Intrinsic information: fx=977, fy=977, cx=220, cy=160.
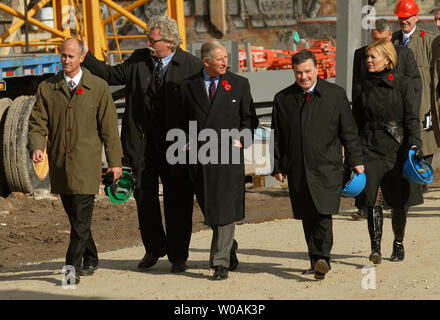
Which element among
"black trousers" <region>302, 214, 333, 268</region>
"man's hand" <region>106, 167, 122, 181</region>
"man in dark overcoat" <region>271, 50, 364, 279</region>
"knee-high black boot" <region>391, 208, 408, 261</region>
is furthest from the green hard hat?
"knee-high black boot" <region>391, 208, 408, 261</region>

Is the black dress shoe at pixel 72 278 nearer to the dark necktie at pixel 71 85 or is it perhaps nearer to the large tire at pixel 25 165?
the dark necktie at pixel 71 85

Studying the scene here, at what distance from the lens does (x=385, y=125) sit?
696 centimetres

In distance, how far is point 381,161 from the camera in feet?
23.1

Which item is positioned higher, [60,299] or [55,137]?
[55,137]

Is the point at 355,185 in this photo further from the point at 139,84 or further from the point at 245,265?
the point at 139,84

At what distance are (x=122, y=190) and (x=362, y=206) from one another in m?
1.75

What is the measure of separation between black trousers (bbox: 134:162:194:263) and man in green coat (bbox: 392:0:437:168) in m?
2.93

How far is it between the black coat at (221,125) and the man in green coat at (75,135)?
1.90 ft

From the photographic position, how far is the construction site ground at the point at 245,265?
637 cm

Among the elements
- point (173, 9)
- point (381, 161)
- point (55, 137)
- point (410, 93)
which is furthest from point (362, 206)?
point (173, 9)

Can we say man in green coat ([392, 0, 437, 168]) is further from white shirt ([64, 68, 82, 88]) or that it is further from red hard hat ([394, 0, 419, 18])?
white shirt ([64, 68, 82, 88])

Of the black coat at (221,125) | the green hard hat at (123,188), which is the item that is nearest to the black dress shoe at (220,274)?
the black coat at (221,125)

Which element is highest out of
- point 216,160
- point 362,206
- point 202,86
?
point 202,86
